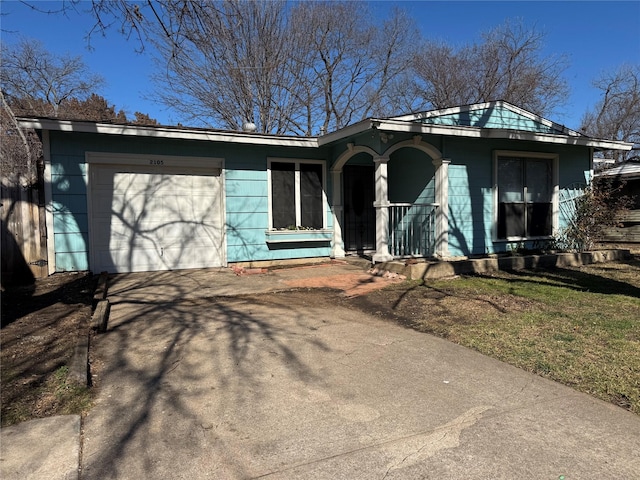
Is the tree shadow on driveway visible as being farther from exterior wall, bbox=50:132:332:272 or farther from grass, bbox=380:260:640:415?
exterior wall, bbox=50:132:332:272

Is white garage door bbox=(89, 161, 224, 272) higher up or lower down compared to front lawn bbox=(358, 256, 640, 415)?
higher up

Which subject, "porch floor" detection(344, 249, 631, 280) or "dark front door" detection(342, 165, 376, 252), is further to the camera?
"dark front door" detection(342, 165, 376, 252)

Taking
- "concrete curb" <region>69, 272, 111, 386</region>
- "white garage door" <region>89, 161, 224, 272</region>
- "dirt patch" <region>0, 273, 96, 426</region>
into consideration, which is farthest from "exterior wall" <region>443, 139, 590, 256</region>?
"dirt patch" <region>0, 273, 96, 426</region>

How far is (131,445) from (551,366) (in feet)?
11.1

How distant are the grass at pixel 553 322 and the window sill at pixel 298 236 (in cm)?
327

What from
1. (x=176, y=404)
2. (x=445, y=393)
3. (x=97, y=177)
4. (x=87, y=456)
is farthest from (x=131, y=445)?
(x=97, y=177)

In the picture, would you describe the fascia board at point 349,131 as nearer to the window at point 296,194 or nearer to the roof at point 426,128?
the roof at point 426,128

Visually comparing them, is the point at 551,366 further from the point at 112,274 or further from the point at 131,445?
the point at 112,274

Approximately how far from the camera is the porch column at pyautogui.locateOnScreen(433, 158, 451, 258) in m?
9.48

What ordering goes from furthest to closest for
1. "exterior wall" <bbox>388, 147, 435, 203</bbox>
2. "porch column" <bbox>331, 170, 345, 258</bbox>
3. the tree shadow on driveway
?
"porch column" <bbox>331, 170, 345, 258</bbox> → "exterior wall" <bbox>388, 147, 435, 203</bbox> → the tree shadow on driveway

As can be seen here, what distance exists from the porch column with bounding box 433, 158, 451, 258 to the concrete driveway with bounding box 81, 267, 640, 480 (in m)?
4.93

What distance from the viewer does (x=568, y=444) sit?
2.70m

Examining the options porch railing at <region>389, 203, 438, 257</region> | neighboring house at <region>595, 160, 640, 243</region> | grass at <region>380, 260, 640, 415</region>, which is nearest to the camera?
grass at <region>380, 260, 640, 415</region>

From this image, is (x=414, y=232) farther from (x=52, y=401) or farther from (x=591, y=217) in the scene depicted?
(x=52, y=401)
